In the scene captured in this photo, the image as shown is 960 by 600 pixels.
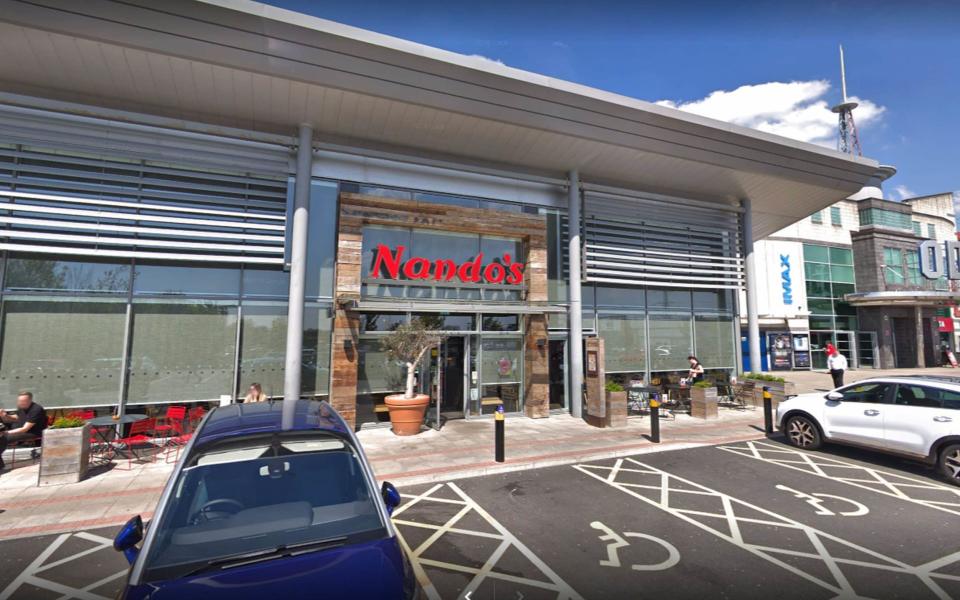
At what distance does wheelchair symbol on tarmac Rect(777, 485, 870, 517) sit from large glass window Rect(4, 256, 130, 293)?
43.6 feet

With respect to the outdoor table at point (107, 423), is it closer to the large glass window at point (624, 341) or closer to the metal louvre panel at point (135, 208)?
the metal louvre panel at point (135, 208)

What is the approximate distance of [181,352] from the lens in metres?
9.73

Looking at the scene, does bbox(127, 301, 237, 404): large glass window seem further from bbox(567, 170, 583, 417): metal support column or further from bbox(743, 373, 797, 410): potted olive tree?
bbox(743, 373, 797, 410): potted olive tree

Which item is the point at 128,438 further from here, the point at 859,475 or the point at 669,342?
the point at 669,342

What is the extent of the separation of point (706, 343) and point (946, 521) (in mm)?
10049

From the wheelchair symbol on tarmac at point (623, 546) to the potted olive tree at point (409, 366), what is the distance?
5.53 meters

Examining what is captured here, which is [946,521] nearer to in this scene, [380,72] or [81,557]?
[81,557]

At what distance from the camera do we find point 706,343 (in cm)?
1526

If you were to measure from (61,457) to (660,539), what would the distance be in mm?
9226

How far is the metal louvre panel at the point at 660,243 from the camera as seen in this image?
13.7 metres

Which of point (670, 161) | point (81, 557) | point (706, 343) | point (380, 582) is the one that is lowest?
point (81, 557)

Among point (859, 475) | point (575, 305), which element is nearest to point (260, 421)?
point (859, 475)

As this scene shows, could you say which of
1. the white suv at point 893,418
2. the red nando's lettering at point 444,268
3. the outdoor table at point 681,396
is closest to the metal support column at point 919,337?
the outdoor table at point 681,396

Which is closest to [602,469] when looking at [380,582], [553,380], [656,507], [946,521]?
[656,507]
